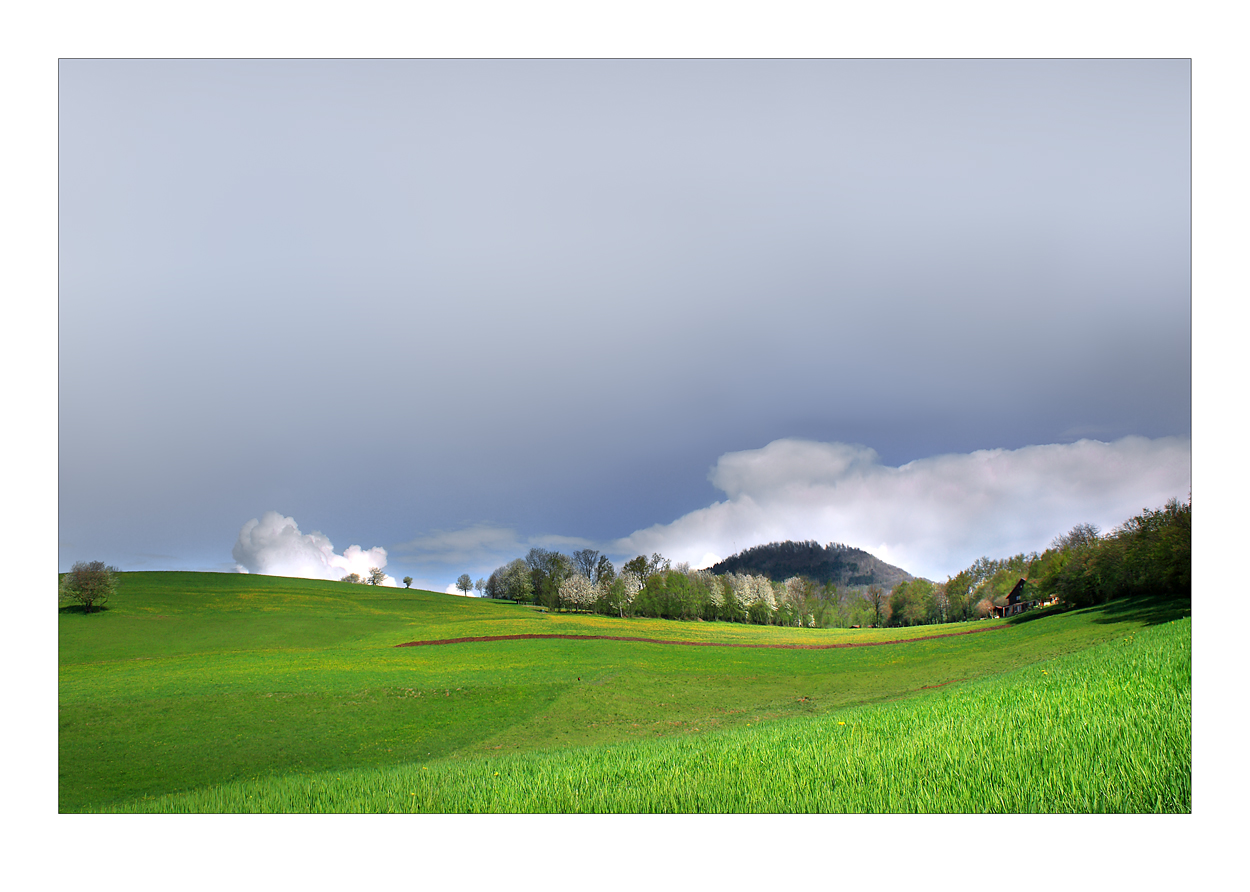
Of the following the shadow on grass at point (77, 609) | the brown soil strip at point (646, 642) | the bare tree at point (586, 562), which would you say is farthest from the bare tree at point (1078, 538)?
the shadow on grass at point (77, 609)

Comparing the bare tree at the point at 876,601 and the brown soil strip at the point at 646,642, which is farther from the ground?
the bare tree at the point at 876,601

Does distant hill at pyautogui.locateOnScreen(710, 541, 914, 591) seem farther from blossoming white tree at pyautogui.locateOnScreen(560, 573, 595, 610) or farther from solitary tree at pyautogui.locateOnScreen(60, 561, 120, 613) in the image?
solitary tree at pyautogui.locateOnScreen(60, 561, 120, 613)

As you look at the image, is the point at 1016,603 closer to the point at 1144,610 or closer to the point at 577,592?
the point at 1144,610

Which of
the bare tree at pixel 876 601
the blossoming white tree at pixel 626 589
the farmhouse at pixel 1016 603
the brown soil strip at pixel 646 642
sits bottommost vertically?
the brown soil strip at pixel 646 642

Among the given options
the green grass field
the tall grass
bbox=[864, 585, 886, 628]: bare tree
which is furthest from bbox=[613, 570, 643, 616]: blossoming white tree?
the tall grass

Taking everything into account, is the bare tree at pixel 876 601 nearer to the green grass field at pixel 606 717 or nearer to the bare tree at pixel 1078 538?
the green grass field at pixel 606 717

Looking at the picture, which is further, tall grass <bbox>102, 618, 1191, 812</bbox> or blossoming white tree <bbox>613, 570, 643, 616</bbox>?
blossoming white tree <bbox>613, 570, 643, 616</bbox>

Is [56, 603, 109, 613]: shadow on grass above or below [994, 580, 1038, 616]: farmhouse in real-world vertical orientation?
above

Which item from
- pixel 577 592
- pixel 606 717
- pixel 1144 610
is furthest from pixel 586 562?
pixel 1144 610
